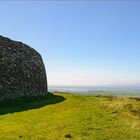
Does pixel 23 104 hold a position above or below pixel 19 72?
below

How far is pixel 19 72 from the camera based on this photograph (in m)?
32.7

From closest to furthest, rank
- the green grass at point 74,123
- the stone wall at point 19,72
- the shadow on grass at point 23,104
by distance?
the green grass at point 74,123 → the shadow on grass at point 23,104 → the stone wall at point 19,72

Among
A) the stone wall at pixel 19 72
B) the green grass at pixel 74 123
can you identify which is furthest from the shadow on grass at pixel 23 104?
the green grass at pixel 74 123

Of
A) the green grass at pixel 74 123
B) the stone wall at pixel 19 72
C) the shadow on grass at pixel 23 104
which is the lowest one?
the green grass at pixel 74 123

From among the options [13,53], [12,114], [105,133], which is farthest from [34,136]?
[13,53]

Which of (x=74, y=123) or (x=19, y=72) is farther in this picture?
(x=19, y=72)

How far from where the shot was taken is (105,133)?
51.6 feet

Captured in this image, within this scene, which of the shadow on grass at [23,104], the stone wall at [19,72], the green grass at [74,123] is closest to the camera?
the green grass at [74,123]

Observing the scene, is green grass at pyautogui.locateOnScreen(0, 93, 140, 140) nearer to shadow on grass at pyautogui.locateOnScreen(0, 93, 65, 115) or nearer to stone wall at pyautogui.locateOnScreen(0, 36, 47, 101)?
shadow on grass at pyautogui.locateOnScreen(0, 93, 65, 115)

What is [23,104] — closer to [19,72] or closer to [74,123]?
[19,72]

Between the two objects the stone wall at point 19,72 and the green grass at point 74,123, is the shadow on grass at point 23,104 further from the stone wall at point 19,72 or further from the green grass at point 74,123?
the green grass at point 74,123

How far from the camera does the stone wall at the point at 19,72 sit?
3014 centimetres

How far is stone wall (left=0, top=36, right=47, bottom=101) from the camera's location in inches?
1187

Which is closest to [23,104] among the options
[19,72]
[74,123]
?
[19,72]
